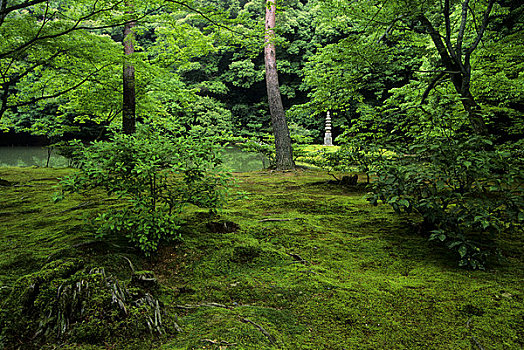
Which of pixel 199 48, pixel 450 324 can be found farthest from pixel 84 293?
pixel 199 48

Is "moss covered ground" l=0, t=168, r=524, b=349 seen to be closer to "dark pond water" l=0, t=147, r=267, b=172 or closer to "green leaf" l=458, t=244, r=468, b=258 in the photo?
"green leaf" l=458, t=244, r=468, b=258

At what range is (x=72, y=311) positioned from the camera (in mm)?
1074

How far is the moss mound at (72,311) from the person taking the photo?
1017mm

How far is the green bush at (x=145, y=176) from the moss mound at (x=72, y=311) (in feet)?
1.84

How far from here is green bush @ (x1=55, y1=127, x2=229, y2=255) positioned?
1748 mm

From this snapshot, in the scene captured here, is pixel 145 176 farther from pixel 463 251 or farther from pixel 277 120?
pixel 277 120

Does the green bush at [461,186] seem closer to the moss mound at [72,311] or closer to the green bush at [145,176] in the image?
the green bush at [145,176]

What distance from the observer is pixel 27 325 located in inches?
41.1

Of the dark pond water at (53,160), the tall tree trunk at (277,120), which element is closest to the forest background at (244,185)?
the tall tree trunk at (277,120)

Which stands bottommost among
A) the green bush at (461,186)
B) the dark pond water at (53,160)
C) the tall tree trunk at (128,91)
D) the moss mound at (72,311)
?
the dark pond water at (53,160)

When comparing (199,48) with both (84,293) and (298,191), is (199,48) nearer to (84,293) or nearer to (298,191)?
(298,191)

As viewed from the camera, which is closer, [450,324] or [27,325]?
[27,325]

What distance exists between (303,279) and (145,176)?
1139mm

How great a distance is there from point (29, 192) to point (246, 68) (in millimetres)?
16237
